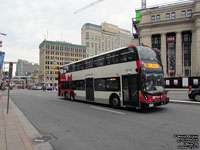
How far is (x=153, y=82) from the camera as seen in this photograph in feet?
28.6

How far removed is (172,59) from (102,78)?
35.4m

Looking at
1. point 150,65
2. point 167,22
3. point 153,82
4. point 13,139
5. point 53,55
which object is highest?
point 53,55

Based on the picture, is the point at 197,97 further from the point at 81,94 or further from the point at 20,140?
the point at 20,140

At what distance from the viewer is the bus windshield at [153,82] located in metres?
8.36

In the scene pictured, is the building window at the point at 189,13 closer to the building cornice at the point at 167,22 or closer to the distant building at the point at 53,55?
the building cornice at the point at 167,22

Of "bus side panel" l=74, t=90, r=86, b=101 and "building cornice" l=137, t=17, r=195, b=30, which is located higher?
"building cornice" l=137, t=17, r=195, b=30

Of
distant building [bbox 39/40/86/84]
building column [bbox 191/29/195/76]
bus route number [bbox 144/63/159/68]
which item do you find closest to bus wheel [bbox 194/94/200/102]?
bus route number [bbox 144/63/159/68]

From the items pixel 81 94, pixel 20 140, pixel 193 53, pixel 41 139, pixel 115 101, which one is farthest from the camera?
pixel 193 53

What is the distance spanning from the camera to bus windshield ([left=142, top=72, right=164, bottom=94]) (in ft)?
27.4

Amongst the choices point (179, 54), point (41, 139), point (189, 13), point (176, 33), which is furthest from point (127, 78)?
point (189, 13)

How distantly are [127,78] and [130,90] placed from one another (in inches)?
31.2

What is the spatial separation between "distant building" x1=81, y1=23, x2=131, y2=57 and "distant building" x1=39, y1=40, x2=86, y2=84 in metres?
20.5

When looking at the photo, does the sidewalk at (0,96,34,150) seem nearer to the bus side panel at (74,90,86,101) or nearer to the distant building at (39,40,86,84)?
the bus side panel at (74,90,86,101)

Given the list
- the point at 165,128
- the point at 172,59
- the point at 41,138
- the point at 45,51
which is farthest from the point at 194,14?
the point at 45,51
